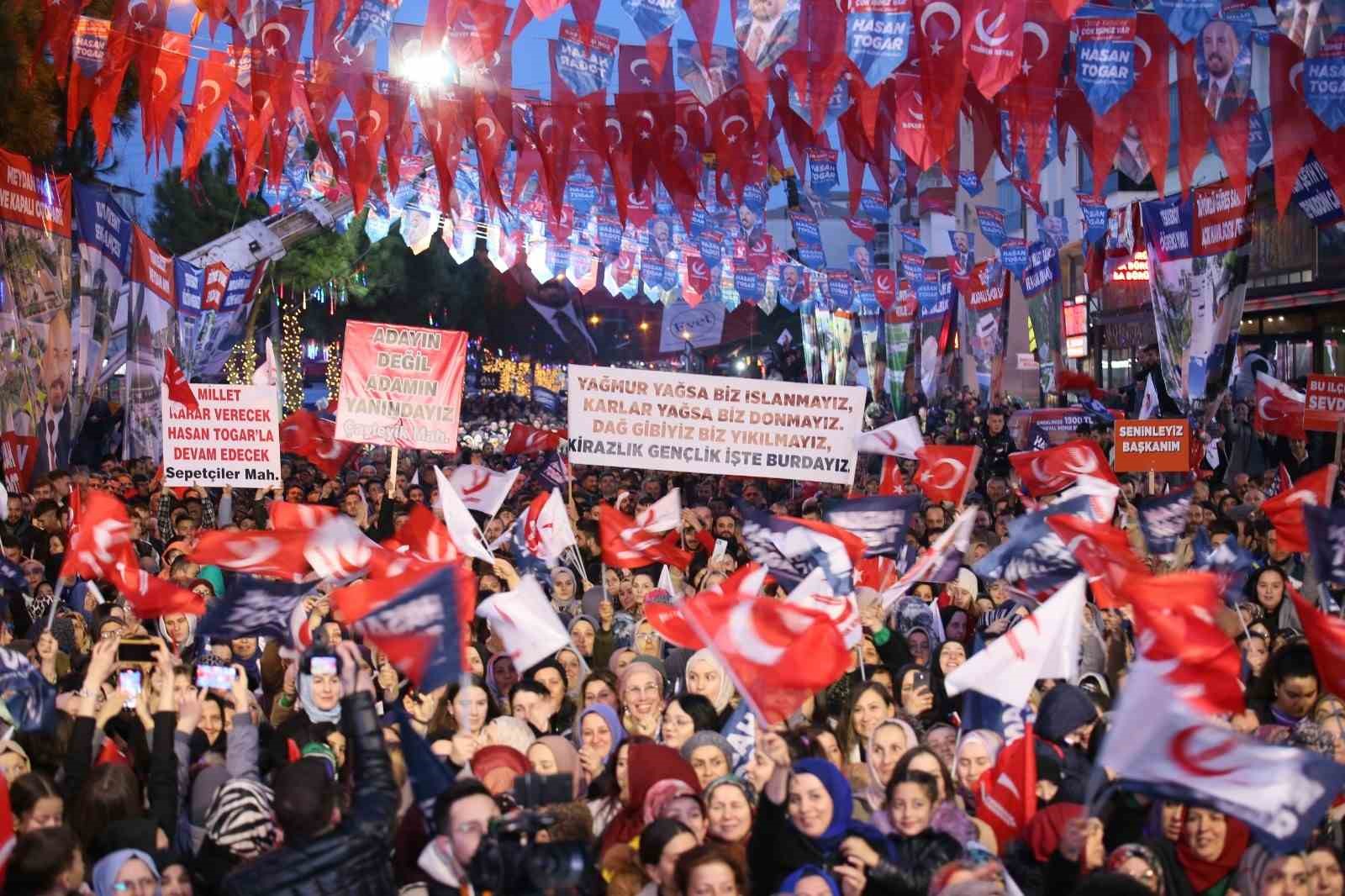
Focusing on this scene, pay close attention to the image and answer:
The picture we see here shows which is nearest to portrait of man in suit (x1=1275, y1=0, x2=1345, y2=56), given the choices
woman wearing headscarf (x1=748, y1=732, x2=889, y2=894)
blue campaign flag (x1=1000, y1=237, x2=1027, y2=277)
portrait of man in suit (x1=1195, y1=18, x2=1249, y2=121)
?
portrait of man in suit (x1=1195, y1=18, x2=1249, y2=121)

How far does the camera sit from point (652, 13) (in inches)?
564

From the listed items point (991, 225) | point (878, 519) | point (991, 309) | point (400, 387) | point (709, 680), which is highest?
point (991, 225)

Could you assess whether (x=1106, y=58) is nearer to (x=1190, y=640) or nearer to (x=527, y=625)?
(x=527, y=625)

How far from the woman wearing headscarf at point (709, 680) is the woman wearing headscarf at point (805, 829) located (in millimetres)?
2182

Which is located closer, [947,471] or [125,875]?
[125,875]

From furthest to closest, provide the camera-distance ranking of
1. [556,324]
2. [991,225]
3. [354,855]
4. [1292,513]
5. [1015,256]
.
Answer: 1. [556,324]
2. [991,225]
3. [1015,256]
4. [1292,513]
5. [354,855]

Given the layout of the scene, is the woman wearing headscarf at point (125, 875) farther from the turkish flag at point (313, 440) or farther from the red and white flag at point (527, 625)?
the turkish flag at point (313, 440)

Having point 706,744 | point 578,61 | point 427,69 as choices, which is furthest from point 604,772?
point 427,69

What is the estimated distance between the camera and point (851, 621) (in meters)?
8.67

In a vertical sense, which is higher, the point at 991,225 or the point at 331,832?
the point at 991,225

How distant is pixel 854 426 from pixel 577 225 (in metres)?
27.8

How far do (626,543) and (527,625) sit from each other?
4.01 metres

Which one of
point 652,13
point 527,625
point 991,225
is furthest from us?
point 991,225

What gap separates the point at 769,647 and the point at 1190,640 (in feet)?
5.91
